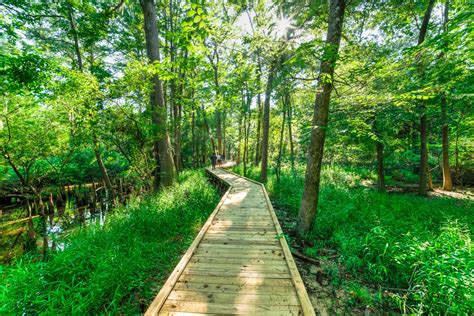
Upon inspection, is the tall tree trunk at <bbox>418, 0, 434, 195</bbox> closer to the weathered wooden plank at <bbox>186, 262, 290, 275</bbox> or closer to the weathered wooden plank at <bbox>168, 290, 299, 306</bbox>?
the weathered wooden plank at <bbox>186, 262, 290, 275</bbox>

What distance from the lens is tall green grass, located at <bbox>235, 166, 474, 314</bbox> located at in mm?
2400

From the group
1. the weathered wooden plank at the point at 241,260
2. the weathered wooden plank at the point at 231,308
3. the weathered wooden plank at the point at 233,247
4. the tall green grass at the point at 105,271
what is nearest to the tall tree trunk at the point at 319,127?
the weathered wooden plank at the point at 233,247

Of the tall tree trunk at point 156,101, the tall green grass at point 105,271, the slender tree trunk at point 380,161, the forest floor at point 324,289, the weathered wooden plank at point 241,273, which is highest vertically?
the tall tree trunk at point 156,101

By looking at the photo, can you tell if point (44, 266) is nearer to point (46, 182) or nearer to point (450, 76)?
point (46, 182)

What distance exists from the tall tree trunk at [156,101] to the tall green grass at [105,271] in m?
3.06

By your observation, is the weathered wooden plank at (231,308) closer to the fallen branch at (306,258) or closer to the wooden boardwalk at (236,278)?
the wooden boardwalk at (236,278)

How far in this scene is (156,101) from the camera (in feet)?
24.9

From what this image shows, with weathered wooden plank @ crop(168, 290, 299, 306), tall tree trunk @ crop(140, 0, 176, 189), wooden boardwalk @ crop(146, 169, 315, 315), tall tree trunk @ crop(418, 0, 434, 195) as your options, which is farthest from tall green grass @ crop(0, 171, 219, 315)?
tall tree trunk @ crop(418, 0, 434, 195)

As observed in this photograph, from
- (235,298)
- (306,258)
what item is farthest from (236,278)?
(306,258)

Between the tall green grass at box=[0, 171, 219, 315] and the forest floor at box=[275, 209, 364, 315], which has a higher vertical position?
the tall green grass at box=[0, 171, 219, 315]

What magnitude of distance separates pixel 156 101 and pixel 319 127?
21.6 ft

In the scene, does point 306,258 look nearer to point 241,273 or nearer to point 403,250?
point 403,250

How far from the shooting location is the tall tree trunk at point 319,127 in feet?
12.5

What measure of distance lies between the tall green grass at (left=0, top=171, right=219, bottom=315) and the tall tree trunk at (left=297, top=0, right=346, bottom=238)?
316 cm
